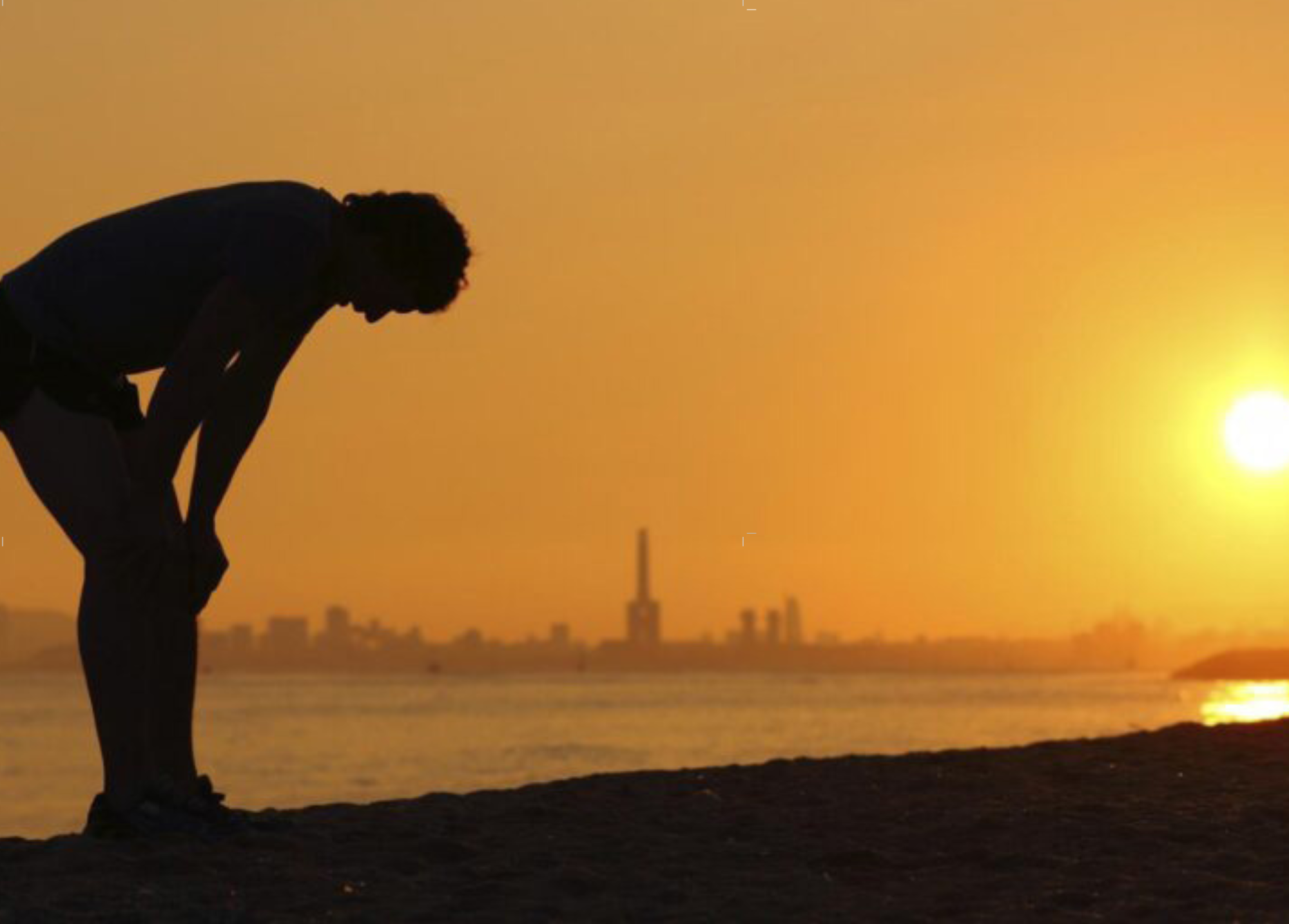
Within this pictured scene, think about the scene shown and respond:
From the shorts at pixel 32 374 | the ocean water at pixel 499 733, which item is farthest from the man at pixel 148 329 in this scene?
the ocean water at pixel 499 733

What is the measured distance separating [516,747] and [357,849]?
6306 centimetres

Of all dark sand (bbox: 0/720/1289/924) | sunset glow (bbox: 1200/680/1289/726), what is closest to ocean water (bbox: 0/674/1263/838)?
sunset glow (bbox: 1200/680/1289/726)

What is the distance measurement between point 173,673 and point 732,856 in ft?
6.07

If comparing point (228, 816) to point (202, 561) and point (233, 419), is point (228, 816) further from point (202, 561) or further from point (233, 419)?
point (233, 419)

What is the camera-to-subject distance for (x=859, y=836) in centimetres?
729

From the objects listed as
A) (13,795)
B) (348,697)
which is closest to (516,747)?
(13,795)

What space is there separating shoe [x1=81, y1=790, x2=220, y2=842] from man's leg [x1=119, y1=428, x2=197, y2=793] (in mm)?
103

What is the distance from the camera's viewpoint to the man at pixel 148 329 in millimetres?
6109

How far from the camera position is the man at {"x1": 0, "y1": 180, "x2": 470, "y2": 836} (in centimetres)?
611

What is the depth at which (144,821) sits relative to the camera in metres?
6.42

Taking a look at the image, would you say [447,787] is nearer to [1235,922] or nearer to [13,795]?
[13,795]

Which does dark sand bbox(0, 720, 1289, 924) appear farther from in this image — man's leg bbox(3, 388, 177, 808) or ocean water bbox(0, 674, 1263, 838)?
ocean water bbox(0, 674, 1263, 838)

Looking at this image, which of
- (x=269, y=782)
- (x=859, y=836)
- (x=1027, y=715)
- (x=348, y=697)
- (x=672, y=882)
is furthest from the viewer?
(x=348, y=697)

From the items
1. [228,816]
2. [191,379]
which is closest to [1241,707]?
[228,816]
